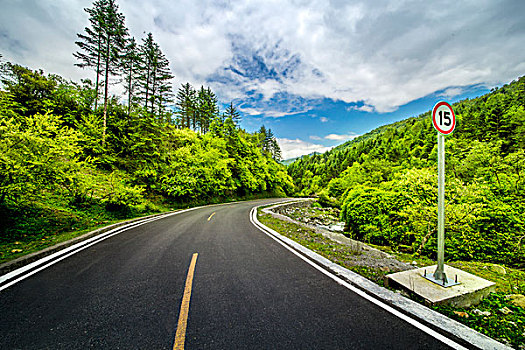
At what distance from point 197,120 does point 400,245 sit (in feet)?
131

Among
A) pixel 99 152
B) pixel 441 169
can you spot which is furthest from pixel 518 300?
pixel 99 152

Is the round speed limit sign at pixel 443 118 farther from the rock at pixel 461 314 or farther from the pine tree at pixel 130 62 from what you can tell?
the pine tree at pixel 130 62

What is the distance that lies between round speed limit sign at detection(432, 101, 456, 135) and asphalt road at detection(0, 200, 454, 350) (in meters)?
3.20

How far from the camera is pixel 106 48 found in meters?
17.2

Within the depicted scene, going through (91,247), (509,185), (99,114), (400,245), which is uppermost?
(99,114)

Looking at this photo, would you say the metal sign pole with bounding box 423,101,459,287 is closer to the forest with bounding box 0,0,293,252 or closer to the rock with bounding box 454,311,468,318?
the rock with bounding box 454,311,468,318

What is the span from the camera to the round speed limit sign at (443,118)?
339 centimetres

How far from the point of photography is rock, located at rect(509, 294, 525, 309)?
2848 millimetres

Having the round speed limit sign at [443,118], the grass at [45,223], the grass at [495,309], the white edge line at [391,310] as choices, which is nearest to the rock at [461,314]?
the grass at [495,309]

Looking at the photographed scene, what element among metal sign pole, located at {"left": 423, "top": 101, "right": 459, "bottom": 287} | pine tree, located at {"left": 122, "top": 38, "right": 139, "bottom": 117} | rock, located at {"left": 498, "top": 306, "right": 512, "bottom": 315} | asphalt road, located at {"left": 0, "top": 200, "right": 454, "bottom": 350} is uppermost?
pine tree, located at {"left": 122, "top": 38, "right": 139, "bottom": 117}

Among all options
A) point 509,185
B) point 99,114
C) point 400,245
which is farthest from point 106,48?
point 509,185

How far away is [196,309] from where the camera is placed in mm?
2834

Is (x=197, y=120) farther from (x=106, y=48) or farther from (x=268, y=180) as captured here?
(x=106, y=48)

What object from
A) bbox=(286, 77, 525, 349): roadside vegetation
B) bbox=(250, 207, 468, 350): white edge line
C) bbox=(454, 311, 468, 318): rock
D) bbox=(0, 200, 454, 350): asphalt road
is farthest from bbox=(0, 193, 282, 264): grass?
bbox=(454, 311, 468, 318): rock
